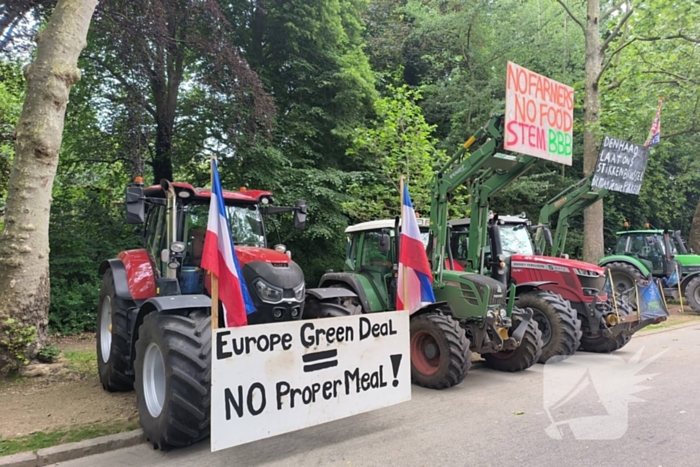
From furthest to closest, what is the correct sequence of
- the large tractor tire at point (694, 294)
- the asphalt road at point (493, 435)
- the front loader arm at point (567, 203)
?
the large tractor tire at point (694, 294) < the front loader arm at point (567, 203) < the asphalt road at point (493, 435)

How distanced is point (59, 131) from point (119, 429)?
4042 mm

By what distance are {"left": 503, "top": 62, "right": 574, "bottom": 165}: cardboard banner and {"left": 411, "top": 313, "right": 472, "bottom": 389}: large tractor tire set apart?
236cm

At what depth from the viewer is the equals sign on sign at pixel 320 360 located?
407 centimetres

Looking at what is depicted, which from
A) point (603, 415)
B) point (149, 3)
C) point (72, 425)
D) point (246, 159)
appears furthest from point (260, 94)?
point (603, 415)

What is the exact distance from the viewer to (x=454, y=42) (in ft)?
61.1

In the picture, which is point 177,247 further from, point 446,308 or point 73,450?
point 446,308

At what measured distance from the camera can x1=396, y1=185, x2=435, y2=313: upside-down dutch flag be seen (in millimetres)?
5184

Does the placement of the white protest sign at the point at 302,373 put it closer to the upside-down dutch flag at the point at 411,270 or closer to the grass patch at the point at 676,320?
the upside-down dutch flag at the point at 411,270

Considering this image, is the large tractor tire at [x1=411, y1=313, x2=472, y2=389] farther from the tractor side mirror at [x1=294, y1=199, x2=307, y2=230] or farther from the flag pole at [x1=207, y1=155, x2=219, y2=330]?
the flag pole at [x1=207, y1=155, x2=219, y2=330]

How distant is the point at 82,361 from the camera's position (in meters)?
7.54

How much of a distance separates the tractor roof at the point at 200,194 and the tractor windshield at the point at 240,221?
116 millimetres

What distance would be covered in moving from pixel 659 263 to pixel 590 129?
492 centimetres

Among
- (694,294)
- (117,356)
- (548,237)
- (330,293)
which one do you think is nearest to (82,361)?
(117,356)

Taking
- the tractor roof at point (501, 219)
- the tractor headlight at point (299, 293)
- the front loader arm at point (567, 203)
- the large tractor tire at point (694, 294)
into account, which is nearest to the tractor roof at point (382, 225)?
the tractor roof at point (501, 219)
